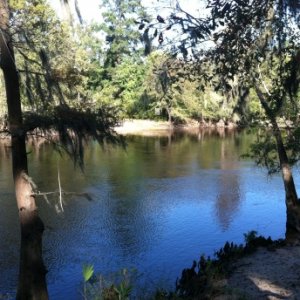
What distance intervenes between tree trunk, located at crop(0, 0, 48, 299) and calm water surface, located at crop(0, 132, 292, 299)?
392 mm

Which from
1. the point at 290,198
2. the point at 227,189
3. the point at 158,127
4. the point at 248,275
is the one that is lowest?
the point at 227,189

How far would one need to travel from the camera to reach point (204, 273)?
320 inches

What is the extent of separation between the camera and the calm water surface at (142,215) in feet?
37.4

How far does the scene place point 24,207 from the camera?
6289 millimetres

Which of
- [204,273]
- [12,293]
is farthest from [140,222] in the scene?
[204,273]

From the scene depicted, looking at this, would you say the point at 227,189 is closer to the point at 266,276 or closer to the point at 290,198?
the point at 290,198

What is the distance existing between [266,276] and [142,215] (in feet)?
27.5

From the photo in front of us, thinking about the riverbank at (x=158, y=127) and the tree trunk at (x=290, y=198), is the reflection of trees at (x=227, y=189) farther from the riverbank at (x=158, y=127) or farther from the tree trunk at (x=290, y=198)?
the riverbank at (x=158, y=127)

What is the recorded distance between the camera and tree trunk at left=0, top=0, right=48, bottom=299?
20.5 ft

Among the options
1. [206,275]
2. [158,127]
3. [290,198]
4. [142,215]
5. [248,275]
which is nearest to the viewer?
[206,275]

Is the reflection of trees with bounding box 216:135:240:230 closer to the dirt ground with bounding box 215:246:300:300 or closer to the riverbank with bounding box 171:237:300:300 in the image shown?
the riverbank with bounding box 171:237:300:300

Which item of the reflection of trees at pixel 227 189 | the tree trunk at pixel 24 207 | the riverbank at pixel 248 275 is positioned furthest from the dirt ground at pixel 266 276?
the reflection of trees at pixel 227 189

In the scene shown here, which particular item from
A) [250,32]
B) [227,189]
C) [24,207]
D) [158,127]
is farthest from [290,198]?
[158,127]

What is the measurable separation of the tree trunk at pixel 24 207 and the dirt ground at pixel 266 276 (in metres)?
2.57
